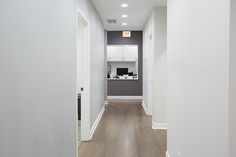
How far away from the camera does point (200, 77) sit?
2160mm

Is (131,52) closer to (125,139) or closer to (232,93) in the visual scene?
(125,139)

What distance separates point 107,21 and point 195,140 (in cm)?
631

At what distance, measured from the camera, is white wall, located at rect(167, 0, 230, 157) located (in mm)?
1658

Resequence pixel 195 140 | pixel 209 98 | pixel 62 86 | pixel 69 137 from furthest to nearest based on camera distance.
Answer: pixel 69 137
pixel 62 86
pixel 195 140
pixel 209 98

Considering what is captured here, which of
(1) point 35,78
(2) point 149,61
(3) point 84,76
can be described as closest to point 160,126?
(2) point 149,61

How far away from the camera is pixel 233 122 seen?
1566 millimetres

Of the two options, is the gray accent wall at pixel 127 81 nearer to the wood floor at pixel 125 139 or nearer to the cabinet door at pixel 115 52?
the cabinet door at pixel 115 52

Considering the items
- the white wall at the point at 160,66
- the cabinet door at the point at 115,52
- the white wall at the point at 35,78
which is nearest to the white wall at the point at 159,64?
the white wall at the point at 160,66

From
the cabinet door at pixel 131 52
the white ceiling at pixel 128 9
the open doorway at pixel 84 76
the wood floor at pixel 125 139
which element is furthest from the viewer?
the cabinet door at pixel 131 52

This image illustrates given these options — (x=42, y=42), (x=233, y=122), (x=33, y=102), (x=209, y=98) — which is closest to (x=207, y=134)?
(x=209, y=98)

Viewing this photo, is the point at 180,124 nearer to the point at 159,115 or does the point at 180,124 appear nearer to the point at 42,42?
the point at 42,42

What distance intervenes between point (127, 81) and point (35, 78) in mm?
9060

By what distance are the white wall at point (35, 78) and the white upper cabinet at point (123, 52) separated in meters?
7.97

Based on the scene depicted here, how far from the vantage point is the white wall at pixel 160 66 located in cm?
594
